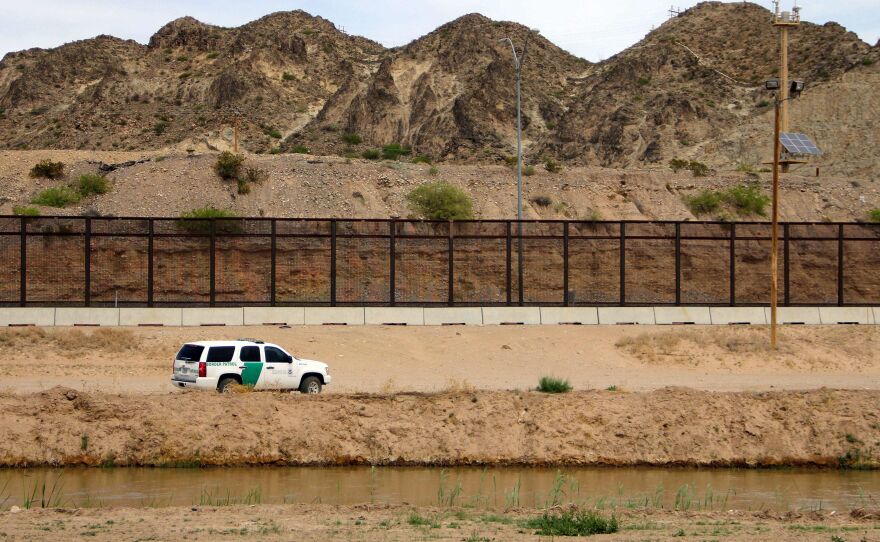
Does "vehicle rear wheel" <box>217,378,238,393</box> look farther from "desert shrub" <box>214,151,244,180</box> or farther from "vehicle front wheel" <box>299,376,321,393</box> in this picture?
"desert shrub" <box>214,151,244,180</box>

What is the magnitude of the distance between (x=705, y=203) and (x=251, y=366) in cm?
5012

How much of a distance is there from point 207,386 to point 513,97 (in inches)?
3001

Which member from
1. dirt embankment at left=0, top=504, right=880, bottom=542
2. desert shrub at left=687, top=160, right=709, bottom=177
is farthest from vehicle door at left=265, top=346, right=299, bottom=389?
desert shrub at left=687, top=160, right=709, bottom=177

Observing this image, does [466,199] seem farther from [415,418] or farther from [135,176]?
[415,418]

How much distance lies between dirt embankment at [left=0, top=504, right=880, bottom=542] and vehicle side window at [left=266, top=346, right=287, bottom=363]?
34.5 feet

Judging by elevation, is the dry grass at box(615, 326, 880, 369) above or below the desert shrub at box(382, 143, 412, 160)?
below

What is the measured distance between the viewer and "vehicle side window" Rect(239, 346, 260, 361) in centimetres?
2656

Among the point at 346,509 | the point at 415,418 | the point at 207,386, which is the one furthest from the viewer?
the point at 207,386

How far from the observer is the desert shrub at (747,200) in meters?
71.6

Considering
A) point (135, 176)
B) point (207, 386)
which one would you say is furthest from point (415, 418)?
point (135, 176)

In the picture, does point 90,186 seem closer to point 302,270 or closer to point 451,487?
point 302,270

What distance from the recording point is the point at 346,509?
16484 mm

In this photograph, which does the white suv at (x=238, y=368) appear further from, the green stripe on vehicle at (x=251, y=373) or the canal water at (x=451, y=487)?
the canal water at (x=451, y=487)

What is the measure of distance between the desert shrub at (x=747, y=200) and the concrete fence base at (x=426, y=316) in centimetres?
3056
